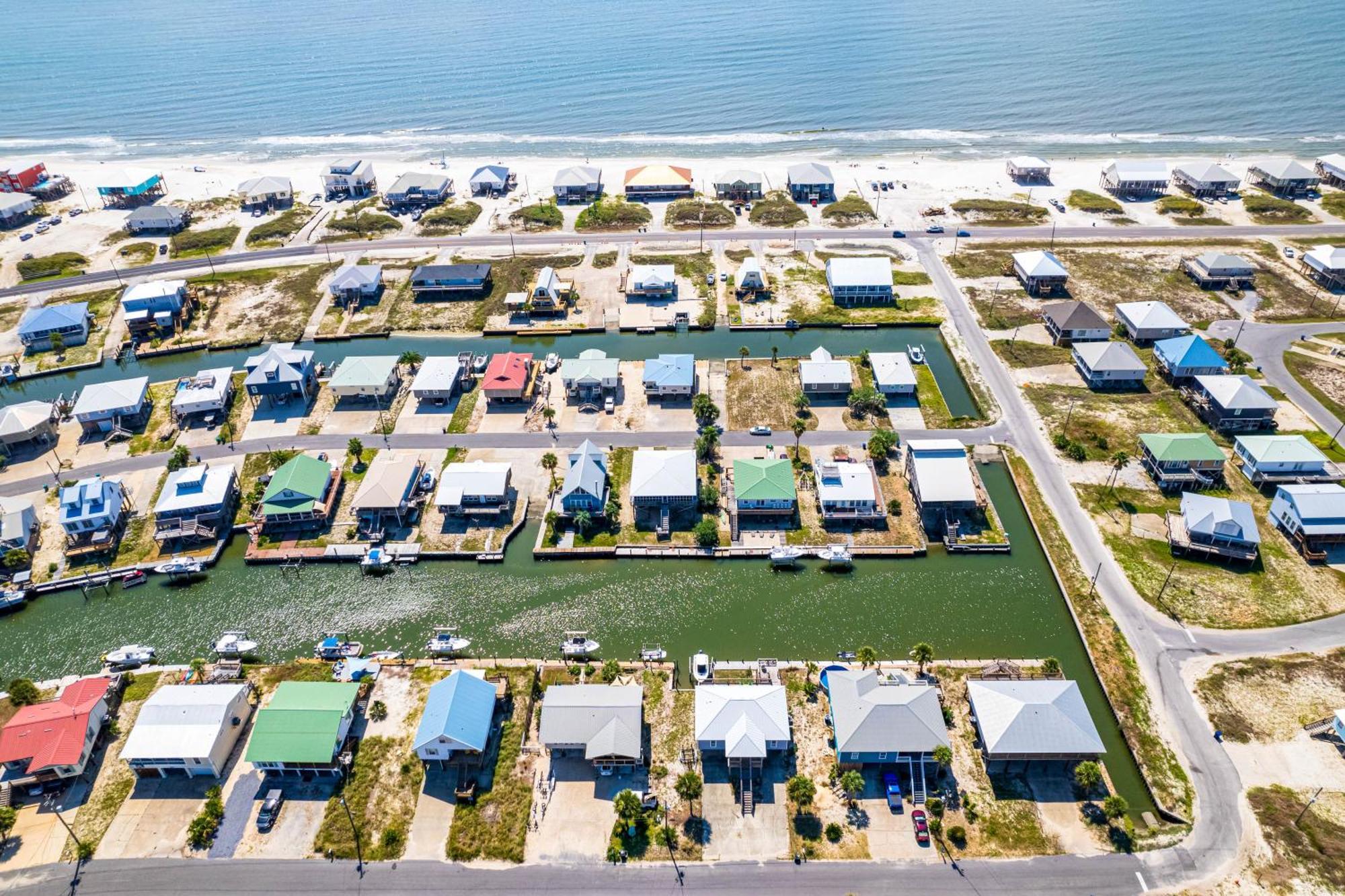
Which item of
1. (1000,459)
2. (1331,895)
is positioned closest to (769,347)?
(1000,459)

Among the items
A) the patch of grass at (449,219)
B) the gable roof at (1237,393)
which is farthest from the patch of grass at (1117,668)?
the patch of grass at (449,219)

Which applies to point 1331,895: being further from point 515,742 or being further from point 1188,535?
point 515,742

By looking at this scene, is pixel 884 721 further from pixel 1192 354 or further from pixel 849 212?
pixel 849 212

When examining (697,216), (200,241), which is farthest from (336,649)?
(200,241)

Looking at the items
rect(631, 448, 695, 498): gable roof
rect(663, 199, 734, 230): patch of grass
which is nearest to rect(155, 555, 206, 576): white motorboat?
rect(631, 448, 695, 498): gable roof

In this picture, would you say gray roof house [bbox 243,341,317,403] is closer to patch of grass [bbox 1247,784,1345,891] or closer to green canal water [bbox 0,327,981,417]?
green canal water [bbox 0,327,981,417]

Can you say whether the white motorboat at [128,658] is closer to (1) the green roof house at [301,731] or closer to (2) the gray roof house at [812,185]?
(1) the green roof house at [301,731]
